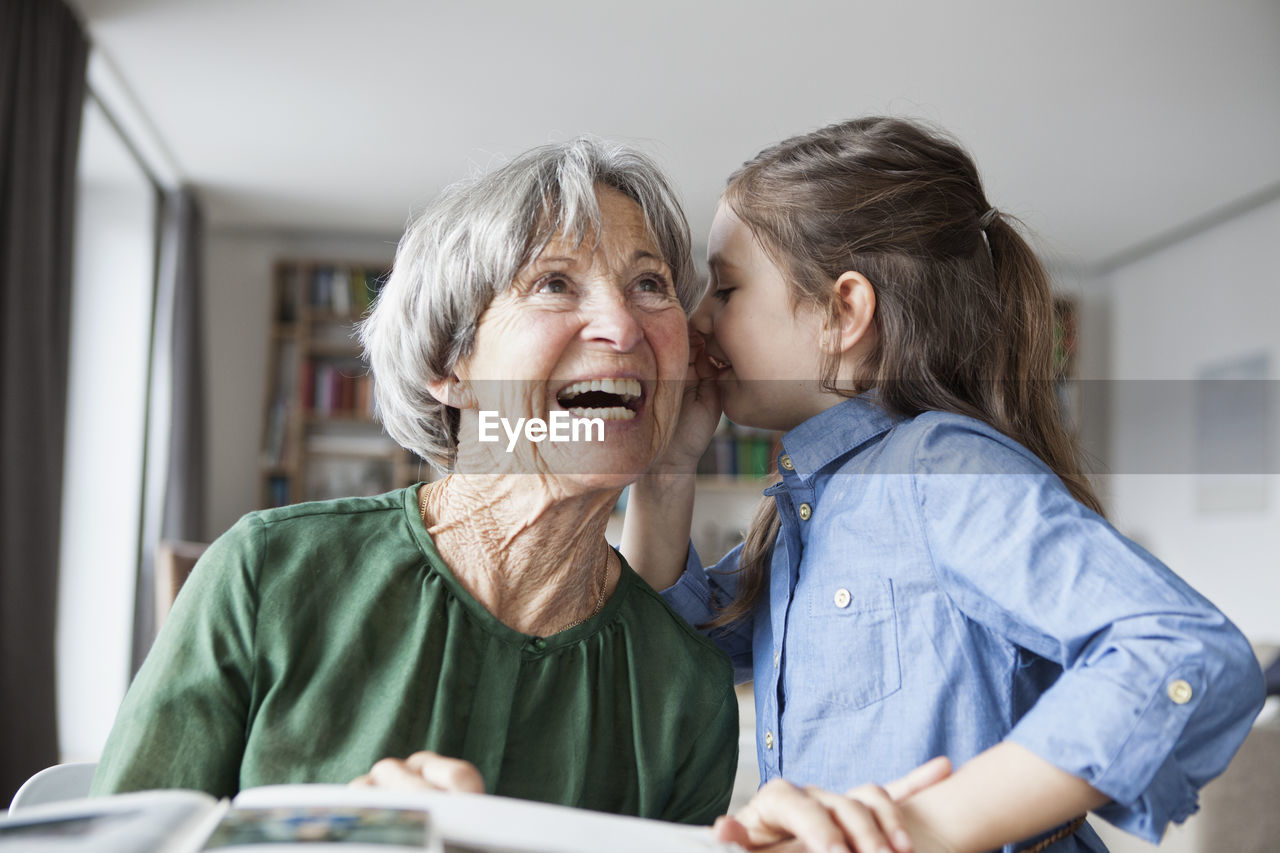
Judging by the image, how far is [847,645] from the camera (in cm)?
123

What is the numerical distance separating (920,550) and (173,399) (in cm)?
543

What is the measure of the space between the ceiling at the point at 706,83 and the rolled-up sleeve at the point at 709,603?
98.4 inches

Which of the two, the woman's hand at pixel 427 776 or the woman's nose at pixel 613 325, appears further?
the woman's nose at pixel 613 325

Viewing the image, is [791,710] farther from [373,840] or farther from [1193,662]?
[373,840]

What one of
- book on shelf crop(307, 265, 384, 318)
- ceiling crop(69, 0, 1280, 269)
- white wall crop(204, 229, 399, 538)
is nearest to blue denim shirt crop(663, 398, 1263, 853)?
ceiling crop(69, 0, 1280, 269)

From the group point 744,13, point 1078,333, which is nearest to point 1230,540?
point 1078,333

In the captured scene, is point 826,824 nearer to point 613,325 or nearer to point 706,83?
point 613,325

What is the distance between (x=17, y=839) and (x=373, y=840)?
Result: 188 millimetres

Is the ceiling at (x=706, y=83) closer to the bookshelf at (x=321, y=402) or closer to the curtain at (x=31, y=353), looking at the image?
the curtain at (x=31, y=353)

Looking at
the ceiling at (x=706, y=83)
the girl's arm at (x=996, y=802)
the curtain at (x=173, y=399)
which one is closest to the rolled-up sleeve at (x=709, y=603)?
the girl's arm at (x=996, y=802)

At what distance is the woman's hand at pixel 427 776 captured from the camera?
812 mm

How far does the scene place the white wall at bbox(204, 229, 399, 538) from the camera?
6684 millimetres

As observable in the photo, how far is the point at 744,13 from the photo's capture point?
3938 mm

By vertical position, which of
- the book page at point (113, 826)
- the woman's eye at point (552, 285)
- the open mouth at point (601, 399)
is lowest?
the book page at point (113, 826)
